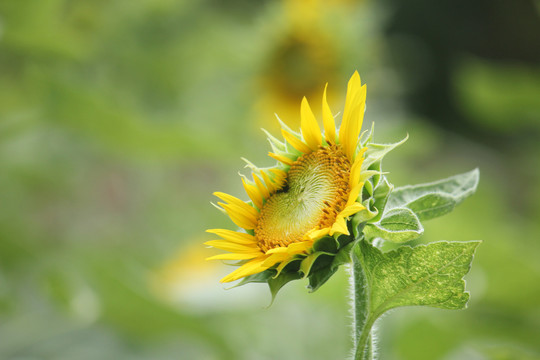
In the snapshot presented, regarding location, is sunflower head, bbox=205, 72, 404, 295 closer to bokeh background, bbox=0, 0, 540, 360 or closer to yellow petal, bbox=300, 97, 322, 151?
yellow petal, bbox=300, 97, 322, 151

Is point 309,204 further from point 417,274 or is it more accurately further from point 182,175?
point 182,175

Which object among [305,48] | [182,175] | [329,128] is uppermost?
[182,175]

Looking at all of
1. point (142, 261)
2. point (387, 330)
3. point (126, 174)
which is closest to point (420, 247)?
point (387, 330)

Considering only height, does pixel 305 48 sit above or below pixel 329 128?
above

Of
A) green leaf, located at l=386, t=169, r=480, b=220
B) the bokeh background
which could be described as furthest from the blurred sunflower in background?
green leaf, located at l=386, t=169, r=480, b=220

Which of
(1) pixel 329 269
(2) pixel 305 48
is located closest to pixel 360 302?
(1) pixel 329 269

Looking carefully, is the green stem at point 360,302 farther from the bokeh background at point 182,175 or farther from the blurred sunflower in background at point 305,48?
the blurred sunflower in background at point 305,48
